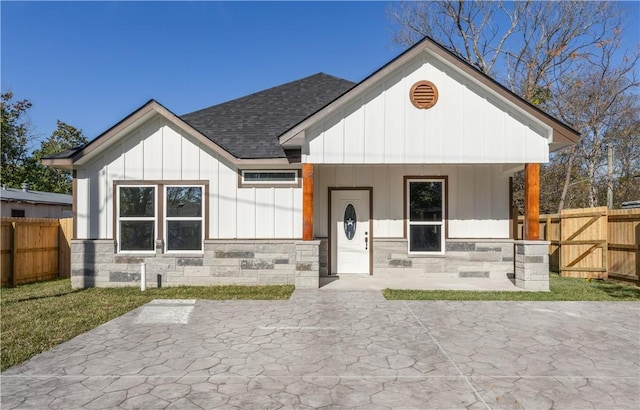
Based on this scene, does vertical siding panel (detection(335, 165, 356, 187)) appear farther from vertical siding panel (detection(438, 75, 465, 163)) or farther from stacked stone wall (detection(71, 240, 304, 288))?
vertical siding panel (detection(438, 75, 465, 163))

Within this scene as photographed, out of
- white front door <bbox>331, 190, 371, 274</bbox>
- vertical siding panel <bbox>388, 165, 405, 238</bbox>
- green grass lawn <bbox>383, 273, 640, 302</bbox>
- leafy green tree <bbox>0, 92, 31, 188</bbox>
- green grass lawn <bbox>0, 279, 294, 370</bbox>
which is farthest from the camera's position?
leafy green tree <bbox>0, 92, 31, 188</bbox>

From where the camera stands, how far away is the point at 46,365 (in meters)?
4.70

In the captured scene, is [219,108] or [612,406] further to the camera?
[219,108]

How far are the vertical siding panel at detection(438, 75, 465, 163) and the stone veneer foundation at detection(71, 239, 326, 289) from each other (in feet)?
15.1

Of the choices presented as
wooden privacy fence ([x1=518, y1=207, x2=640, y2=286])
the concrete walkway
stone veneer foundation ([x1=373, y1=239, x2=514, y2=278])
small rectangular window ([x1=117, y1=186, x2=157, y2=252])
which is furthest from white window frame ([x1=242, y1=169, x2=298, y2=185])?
wooden privacy fence ([x1=518, y1=207, x2=640, y2=286])

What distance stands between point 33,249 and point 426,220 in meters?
11.6

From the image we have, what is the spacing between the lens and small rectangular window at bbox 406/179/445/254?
11.1 meters

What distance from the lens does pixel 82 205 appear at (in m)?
10.1

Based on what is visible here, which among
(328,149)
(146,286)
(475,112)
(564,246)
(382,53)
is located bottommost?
(146,286)

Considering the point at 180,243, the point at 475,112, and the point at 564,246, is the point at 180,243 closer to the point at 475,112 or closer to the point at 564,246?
the point at 475,112

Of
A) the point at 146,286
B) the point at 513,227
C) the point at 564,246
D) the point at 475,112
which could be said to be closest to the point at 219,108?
the point at 146,286

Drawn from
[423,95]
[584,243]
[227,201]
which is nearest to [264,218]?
[227,201]

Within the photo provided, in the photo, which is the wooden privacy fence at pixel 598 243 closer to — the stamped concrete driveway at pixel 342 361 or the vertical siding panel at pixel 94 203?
the stamped concrete driveway at pixel 342 361

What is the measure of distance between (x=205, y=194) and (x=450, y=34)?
2063 centimetres
